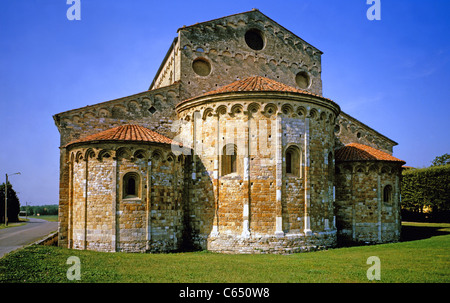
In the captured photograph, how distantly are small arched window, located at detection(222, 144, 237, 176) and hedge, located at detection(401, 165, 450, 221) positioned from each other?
81.9ft

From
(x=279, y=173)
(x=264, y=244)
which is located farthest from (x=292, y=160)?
(x=264, y=244)

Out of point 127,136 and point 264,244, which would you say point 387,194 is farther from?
point 127,136

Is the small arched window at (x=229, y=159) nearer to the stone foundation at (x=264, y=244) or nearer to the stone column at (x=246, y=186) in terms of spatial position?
the stone column at (x=246, y=186)

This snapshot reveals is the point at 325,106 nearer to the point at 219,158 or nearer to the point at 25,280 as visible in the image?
the point at 219,158

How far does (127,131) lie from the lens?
16.7 m

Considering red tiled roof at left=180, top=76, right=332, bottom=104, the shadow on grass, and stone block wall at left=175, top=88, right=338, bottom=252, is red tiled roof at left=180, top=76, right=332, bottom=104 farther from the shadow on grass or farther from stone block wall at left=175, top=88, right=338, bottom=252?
the shadow on grass

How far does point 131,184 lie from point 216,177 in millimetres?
3835

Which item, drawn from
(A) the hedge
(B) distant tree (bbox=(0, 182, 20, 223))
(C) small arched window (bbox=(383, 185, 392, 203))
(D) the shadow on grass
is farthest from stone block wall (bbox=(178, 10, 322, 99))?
(B) distant tree (bbox=(0, 182, 20, 223))

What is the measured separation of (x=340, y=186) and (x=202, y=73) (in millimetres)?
10131

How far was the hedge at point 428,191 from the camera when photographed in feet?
106

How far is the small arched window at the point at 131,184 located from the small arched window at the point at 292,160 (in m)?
6.88

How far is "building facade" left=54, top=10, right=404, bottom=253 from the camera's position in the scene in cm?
1543
